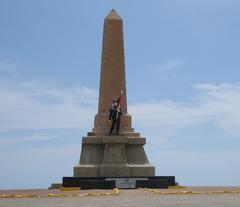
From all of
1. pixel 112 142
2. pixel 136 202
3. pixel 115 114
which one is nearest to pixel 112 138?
pixel 112 142

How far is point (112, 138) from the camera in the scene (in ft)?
103

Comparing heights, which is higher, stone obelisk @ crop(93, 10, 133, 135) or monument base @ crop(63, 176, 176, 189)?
stone obelisk @ crop(93, 10, 133, 135)

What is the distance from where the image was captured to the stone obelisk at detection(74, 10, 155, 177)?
102 feet

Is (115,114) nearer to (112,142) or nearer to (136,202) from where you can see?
(112,142)

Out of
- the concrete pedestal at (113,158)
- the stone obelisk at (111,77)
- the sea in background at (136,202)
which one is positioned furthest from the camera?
the stone obelisk at (111,77)

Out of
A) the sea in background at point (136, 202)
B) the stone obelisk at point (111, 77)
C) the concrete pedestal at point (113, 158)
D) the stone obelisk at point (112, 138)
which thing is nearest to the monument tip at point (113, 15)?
the stone obelisk at point (112, 138)

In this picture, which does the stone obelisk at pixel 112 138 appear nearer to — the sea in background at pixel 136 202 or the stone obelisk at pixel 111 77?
the stone obelisk at pixel 111 77

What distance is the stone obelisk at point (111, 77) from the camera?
32.7m

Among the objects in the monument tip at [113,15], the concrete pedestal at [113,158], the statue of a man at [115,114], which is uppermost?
the monument tip at [113,15]

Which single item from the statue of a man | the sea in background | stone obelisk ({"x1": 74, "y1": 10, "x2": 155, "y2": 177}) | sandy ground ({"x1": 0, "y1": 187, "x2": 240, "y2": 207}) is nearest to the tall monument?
stone obelisk ({"x1": 74, "y1": 10, "x2": 155, "y2": 177})

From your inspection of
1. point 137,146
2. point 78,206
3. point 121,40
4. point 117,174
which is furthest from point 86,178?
point 78,206

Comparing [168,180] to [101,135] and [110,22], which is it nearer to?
[101,135]

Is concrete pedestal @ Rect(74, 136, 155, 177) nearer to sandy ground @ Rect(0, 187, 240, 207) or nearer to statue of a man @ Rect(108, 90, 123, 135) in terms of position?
statue of a man @ Rect(108, 90, 123, 135)

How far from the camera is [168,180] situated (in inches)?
1174
